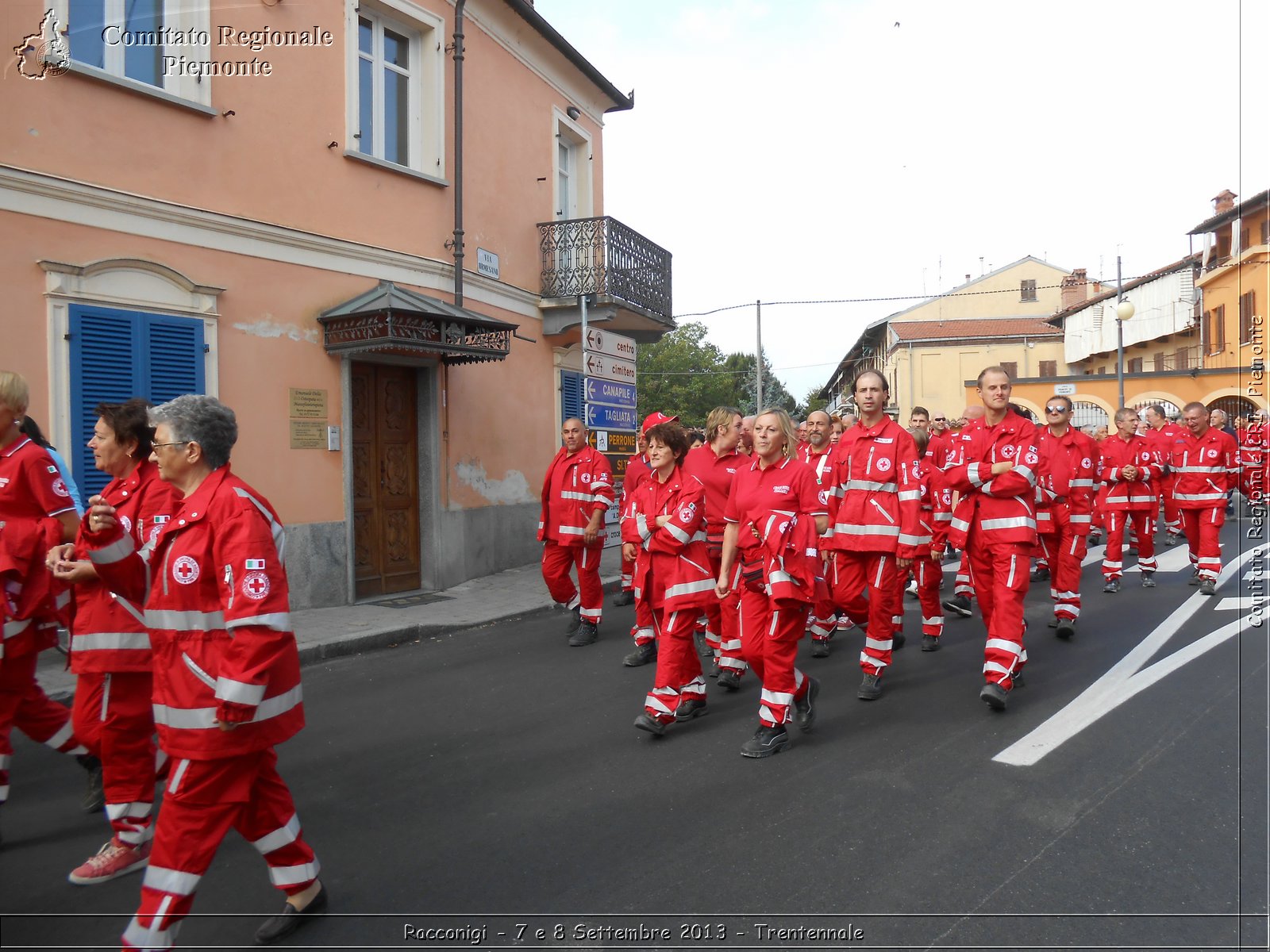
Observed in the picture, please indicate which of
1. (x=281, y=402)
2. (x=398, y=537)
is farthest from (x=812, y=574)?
(x=398, y=537)

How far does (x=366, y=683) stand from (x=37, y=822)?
9.12ft

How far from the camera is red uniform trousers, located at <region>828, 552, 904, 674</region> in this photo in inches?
236

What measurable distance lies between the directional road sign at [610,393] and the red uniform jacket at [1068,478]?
6994mm

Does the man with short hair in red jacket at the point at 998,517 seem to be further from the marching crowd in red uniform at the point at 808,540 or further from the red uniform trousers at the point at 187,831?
the red uniform trousers at the point at 187,831

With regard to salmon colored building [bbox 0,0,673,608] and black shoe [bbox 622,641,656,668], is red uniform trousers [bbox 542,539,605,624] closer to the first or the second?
black shoe [bbox 622,641,656,668]

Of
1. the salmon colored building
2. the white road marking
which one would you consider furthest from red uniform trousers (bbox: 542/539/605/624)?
the white road marking

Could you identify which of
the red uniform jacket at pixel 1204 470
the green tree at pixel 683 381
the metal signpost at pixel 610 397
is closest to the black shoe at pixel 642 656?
the metal signpost at pixel 610 397

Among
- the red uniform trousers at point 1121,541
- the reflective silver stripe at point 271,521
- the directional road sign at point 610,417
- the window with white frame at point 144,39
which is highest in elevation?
the window with white frame at point 144,39

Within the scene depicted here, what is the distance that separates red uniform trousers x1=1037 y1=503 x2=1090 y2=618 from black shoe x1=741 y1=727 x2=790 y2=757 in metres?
4.16

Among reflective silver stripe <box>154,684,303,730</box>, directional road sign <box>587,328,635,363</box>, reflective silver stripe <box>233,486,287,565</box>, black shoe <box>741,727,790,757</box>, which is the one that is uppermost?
directional road sign <box>587,328,635,363</box>

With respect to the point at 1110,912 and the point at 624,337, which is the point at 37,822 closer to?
the point at 1110,912

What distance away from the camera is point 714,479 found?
7168 mm

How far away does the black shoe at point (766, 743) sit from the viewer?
16.0 feet

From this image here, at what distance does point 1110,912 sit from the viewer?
308 cm
